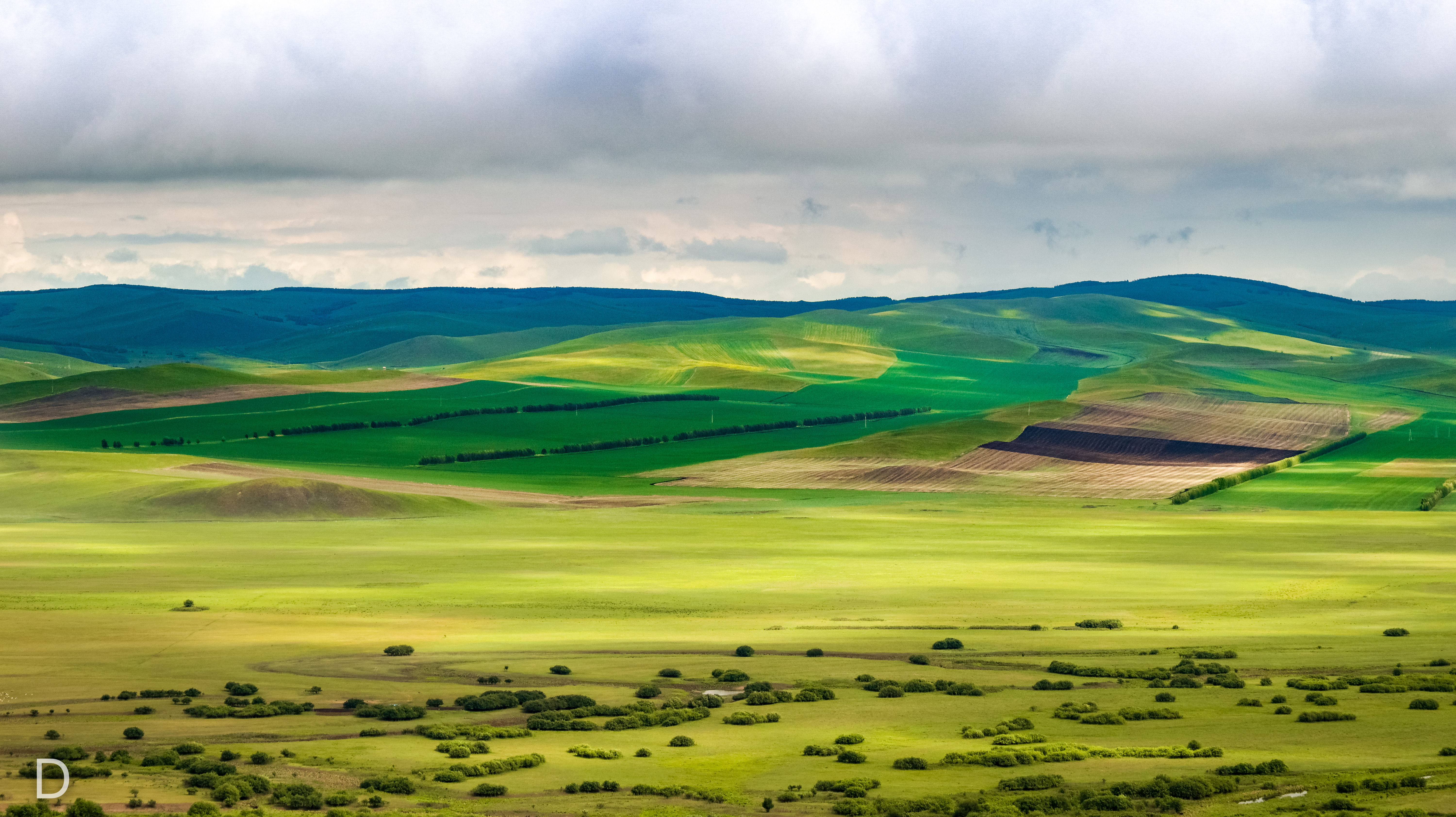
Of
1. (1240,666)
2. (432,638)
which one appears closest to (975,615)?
(1240,666)

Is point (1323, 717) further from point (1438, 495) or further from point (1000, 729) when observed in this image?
point (1438, 495)

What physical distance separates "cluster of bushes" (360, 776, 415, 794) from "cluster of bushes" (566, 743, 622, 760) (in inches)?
249

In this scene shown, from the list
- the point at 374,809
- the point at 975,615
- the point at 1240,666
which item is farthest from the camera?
the point at 975,615

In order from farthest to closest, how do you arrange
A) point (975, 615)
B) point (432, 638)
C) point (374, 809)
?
point (975, 615), point (432, 638), point (374, 809)

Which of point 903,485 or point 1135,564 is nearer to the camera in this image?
point 1135,564

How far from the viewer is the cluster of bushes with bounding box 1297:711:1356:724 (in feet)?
177

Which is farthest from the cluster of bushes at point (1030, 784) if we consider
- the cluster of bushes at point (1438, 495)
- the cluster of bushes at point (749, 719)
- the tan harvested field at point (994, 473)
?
the tan harvested field at point (994, 473)

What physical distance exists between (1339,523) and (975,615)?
59.4 meters

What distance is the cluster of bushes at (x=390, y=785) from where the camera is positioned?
46.0 m

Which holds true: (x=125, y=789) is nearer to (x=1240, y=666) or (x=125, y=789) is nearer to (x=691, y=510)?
(x=1240, y=666)

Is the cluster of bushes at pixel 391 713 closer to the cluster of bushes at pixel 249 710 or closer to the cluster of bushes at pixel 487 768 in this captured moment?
the cluster of bushes at pixel 249 710

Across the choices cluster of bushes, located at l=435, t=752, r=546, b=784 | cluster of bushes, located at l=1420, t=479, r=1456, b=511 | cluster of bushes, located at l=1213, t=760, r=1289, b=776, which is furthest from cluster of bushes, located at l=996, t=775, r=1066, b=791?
cluster of bushes, located at l=1420, t=479, r=1456, b=511

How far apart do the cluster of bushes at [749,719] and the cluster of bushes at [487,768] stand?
336 inches

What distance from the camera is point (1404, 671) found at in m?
62.7
